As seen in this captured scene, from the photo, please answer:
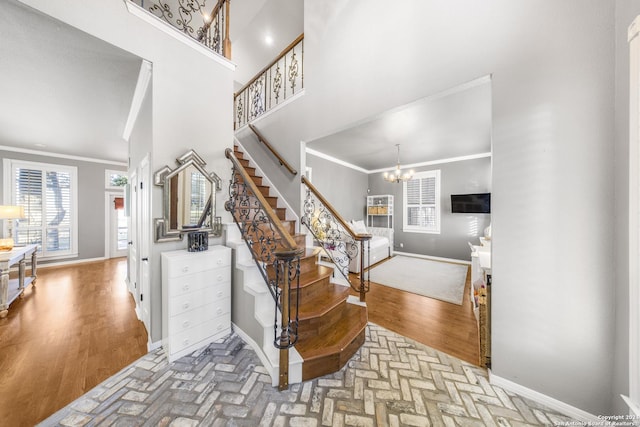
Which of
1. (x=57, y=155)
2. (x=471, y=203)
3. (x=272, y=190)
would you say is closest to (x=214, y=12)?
(x=272, y=190)

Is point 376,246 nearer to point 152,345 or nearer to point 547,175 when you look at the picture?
point 547,175

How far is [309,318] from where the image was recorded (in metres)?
1.97

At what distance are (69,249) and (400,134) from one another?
8.89 meters

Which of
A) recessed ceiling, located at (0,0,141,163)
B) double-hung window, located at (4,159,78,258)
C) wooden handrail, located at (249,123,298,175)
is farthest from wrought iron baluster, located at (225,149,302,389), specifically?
double-hung window, located at (4,159,78,258)

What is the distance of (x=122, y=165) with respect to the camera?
628 centimetres

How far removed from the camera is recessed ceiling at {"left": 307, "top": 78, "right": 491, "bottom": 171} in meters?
3.06

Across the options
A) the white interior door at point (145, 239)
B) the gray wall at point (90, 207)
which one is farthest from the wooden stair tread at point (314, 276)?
the gray wall at point (90, 207)

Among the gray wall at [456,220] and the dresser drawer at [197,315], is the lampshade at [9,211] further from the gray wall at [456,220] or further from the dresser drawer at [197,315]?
the gray wall at [456,220]

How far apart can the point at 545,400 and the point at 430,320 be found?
1227 mm

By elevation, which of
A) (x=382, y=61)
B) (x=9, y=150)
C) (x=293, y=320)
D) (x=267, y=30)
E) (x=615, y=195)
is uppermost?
(x=267, y=30)

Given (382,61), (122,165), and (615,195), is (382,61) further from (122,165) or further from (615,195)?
(122,165)

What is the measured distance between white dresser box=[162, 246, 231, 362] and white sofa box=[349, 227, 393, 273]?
9.71 feet

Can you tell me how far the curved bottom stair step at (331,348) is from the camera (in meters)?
1.76

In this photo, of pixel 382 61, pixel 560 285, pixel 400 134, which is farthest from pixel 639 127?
pixel 400 134
